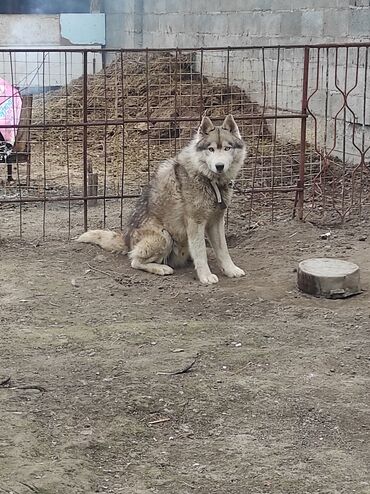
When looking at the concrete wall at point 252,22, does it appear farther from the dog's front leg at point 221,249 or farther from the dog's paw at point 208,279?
the dog's paw at point 208,279

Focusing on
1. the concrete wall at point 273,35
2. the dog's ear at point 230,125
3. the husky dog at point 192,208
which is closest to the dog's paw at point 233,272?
the husky dog at point 192,208

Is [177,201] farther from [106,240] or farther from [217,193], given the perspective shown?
[106,240]

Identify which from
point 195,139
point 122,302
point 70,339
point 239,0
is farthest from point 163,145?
point 70,339

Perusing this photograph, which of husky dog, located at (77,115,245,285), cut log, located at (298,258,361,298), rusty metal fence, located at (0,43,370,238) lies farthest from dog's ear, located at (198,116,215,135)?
cut log, located at (298,258,361,298)

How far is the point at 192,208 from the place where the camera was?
272 inches

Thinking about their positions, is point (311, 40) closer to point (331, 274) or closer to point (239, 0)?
point (239, 0)

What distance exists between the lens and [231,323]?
19.0 feet

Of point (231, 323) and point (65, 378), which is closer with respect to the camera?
point (65, 378)

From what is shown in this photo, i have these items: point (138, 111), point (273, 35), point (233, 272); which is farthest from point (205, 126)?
point (138, 111)

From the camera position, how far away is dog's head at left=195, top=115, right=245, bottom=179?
268 inches

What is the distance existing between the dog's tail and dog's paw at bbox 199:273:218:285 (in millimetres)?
904

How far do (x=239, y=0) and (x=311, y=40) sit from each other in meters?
2.18

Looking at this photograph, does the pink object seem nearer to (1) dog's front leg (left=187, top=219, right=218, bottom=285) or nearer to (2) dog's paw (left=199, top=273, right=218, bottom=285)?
(1) dog's front leg (left=187, top=219, right=218, bottom=285)

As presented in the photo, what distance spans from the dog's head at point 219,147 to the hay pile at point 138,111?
367cm
